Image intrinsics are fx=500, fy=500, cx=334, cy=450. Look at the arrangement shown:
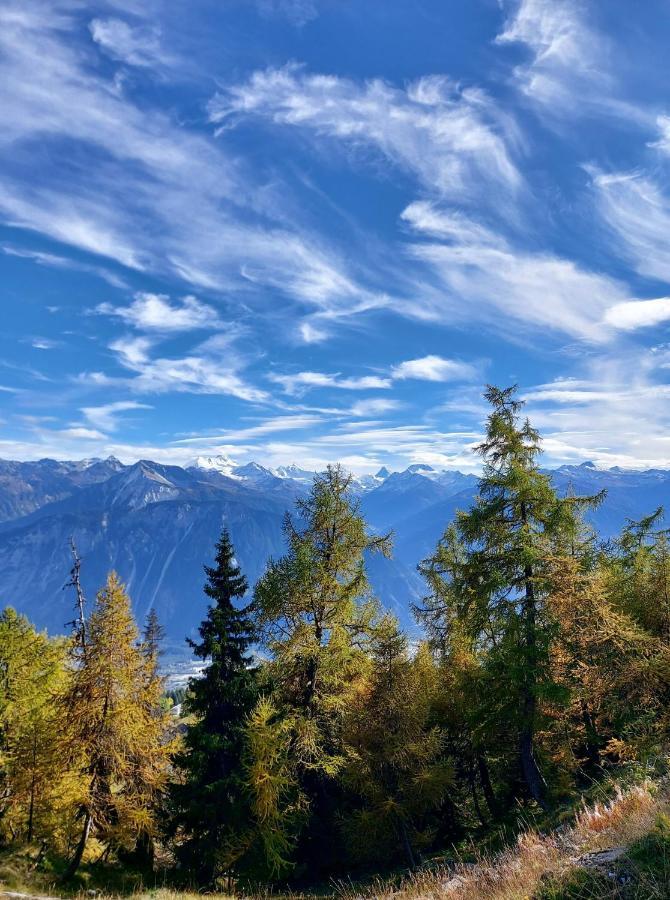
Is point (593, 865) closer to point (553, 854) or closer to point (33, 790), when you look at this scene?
point (553, 854)

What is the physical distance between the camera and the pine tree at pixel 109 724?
59.7 feet

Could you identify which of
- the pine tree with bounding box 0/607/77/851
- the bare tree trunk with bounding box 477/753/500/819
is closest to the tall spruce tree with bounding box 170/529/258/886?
the pine tree with bounding box 0/607/77/851

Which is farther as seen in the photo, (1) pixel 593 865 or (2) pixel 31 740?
(2) pixel 31 740

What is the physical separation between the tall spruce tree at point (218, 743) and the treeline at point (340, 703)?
10 centimetres

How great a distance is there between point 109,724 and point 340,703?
27.7 feet

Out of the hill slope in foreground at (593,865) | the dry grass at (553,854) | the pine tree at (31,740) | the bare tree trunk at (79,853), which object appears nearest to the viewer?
the hill slope in foreground at (593,865)

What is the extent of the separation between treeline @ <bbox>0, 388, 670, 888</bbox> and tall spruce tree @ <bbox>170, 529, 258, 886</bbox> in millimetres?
99

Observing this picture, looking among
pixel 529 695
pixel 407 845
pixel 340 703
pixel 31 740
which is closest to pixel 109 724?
pixel 31 740

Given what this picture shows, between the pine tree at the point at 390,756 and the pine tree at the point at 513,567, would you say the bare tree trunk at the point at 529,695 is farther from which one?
the pine tree at the point at 390,756

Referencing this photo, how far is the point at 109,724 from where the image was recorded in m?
18.2

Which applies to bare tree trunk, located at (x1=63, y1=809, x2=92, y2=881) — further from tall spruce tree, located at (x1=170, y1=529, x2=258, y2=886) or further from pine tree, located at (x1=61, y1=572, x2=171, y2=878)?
tall spruce tree, located at (x1=170, y1=529, x2=258, y2=886)

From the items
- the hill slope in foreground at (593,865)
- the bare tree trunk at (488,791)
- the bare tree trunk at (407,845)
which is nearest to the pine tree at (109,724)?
the bare tree trunk at (407,845)

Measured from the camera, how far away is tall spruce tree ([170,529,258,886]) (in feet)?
68.3

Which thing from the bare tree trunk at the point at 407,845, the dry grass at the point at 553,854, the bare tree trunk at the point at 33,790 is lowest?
the bare tree trunk at the point at 407,845
